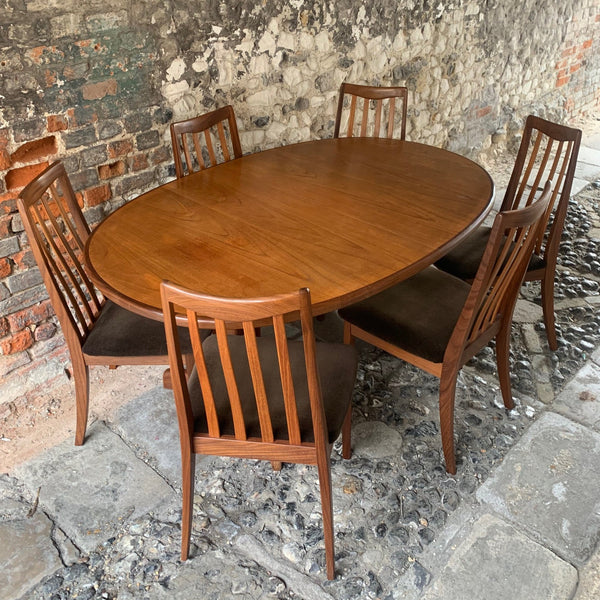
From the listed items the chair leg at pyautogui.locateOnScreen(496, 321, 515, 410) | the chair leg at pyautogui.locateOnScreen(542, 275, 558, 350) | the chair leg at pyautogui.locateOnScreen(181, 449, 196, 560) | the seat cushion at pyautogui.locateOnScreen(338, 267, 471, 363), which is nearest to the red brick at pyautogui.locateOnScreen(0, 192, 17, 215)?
the chair leg at pyautogui.locateOnScreen(181, 449, 196, 560)

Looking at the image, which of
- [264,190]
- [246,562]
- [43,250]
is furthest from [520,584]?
[43,250]

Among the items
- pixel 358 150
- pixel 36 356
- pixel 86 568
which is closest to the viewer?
pixel 86 568

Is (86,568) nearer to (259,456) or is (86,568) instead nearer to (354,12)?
(259,456)

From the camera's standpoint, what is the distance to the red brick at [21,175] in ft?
7.38

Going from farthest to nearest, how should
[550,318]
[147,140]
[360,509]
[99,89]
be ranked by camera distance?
[550,318] < [147,140] < [99,89] < [360,509]

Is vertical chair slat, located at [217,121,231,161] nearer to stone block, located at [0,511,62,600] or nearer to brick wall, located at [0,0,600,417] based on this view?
brick wall, located at [0,0,600,417]

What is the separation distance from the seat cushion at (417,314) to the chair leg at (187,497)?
787 millimetres

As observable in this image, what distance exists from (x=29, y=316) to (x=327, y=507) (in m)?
1.54

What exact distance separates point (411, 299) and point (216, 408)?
870mm

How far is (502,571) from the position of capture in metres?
1.81

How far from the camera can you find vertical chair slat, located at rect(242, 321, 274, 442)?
1.43 metres

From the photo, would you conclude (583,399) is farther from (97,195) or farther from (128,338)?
(97,195)

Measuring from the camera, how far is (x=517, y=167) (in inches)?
107

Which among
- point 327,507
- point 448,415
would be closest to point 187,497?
point 327,507
